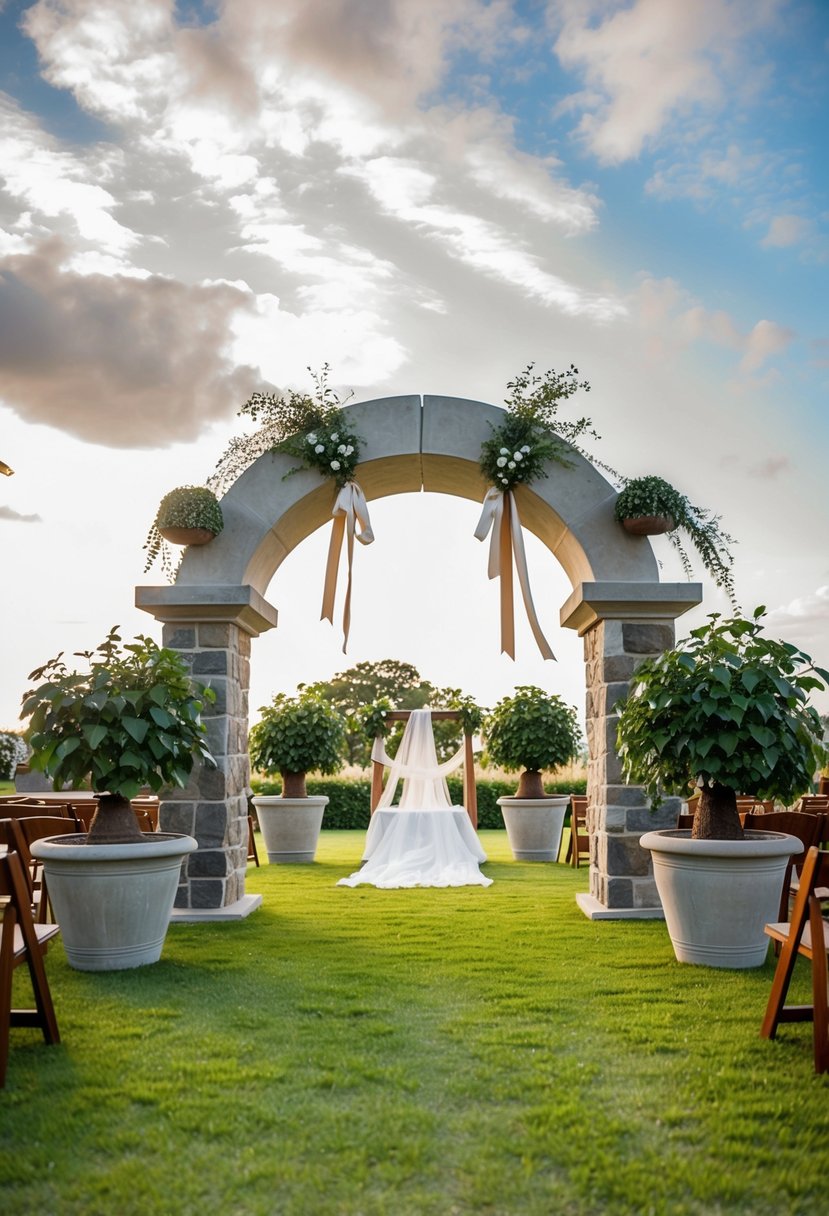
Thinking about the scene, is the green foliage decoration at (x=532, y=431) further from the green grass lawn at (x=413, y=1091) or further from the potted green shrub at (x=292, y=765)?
the potted green shrub at (x=292, y=765)

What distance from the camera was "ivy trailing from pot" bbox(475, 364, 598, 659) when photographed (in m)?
6.22

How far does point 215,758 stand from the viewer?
5.80 metres

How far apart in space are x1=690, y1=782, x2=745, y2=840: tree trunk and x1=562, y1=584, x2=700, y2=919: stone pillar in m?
1.06

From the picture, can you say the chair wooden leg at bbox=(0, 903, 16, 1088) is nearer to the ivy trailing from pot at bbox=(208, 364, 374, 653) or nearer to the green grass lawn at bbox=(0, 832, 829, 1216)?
the green grass lawn at bbox=(0, 832, 829, 1216)

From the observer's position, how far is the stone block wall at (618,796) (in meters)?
5.77

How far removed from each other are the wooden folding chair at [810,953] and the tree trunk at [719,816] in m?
1.30

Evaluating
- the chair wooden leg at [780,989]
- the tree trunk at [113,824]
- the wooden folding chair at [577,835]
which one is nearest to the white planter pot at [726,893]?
the chair wooden leg at [780,989]

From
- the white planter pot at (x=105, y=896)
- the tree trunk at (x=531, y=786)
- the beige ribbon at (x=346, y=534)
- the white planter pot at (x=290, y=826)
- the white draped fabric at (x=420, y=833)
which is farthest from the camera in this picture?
the tree trunk at (x=531, y=786)

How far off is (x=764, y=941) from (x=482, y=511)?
3.28 meters

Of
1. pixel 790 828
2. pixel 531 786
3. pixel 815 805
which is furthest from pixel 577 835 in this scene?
pixel 790 828

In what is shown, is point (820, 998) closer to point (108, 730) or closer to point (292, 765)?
point (108, 730)

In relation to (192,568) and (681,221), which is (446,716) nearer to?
(192,568)

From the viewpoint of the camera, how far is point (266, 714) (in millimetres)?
10102

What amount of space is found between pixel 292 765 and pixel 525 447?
503 cm
